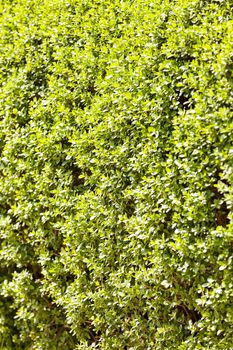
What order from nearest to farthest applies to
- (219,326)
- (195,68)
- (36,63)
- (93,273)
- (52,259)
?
(219,326) < (195,68) < (93,273) < (52,259) < (36,63)

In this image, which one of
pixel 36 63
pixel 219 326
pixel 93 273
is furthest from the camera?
pixel 36 63

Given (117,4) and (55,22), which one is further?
(55,22)

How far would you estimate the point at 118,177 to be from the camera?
15.8 feet

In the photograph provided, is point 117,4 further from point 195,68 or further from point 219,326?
point 219,326

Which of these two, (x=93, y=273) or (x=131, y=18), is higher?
(x=131, y=18)

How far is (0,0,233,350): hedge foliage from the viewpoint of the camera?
417 centimetres

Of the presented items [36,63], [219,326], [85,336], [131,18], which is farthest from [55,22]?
[219,326]

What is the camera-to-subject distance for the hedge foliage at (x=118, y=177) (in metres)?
4.17

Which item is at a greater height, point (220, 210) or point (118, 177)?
point (118, 177)

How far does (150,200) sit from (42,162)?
1.36 meters

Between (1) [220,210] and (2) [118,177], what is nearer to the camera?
(1) [220,210]

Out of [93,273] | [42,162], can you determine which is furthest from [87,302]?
[42,162]

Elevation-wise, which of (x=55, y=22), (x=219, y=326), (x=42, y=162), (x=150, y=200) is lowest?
(x=219, y=326)

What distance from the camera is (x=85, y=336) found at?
17.2ft
